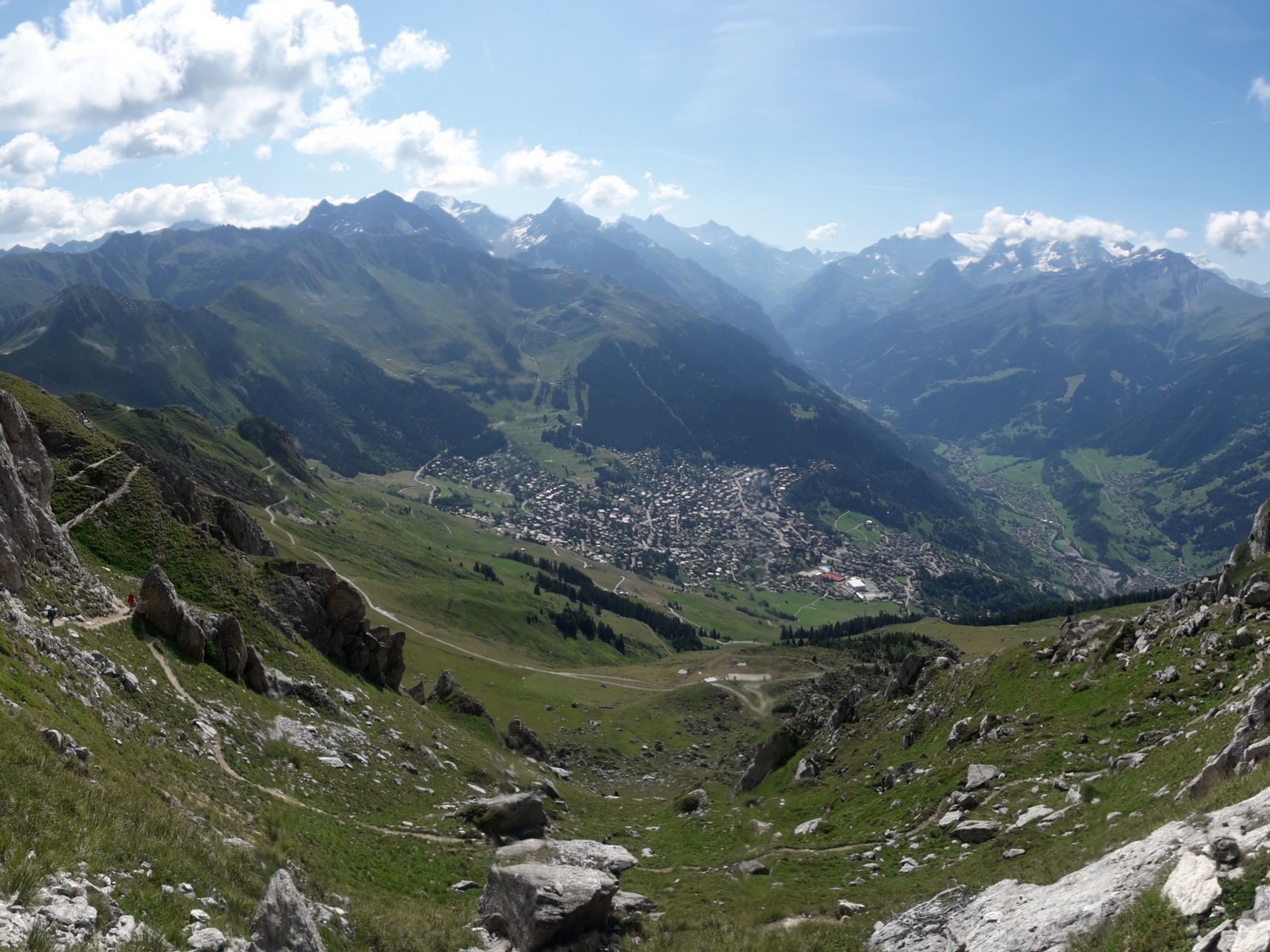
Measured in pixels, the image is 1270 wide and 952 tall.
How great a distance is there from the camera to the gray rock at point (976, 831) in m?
36.6

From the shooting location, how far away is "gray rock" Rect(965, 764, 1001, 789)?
4250cm

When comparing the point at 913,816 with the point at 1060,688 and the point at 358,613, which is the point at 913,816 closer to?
the point at 1060,688

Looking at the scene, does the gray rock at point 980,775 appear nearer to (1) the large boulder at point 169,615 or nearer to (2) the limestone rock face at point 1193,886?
(2) the limestone rock face at point 1193,886

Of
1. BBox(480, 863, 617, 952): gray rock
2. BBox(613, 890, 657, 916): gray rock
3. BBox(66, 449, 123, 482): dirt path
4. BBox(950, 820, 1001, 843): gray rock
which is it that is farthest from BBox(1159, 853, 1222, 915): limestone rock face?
BBox(66, 449, 123, 482): dirt path

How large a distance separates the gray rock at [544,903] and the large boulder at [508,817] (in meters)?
15.5

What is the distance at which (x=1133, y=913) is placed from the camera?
17.8 m

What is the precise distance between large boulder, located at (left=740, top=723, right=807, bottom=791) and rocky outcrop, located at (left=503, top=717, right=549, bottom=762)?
30.1 metres

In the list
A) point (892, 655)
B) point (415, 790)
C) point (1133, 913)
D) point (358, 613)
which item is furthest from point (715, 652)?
point (1133, 913)

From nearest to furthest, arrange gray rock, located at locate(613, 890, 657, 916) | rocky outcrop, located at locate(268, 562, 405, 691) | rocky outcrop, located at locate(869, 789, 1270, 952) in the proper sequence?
rocky outcrop, located at locate(869, 789, 1270, 952)
gray rock, located at locate(613, 890, 657, 916)
rocky outcrop, located at locate(268, 562, 405, 691)

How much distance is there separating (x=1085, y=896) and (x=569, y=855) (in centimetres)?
2547

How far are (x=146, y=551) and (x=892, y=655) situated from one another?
161 meters

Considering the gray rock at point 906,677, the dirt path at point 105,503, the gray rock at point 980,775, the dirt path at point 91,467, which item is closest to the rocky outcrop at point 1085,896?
the gray rock at point 980,775

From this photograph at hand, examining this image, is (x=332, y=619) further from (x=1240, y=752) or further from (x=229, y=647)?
(x=1240, y=752)

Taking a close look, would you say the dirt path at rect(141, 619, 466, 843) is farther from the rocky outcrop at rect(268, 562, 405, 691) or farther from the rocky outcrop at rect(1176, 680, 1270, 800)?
the rocky outcrop at rect(1176, 680, 1270, 800)
